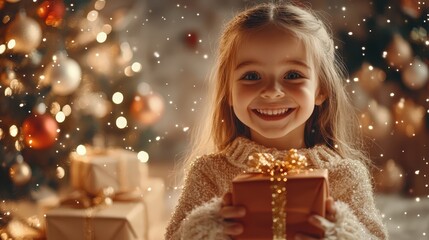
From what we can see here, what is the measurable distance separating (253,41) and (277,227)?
31 cm

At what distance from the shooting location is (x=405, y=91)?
79.9 inches

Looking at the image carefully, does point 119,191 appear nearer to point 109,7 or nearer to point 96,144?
point 96,144

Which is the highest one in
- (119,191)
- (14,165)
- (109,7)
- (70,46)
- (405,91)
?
(109,7)

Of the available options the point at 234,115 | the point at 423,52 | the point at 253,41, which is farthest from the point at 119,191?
the point at 423,52

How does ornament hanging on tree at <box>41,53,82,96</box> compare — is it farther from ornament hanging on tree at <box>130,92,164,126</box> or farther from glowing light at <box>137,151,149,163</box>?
glowing light at <box>137,151,149,163</box>

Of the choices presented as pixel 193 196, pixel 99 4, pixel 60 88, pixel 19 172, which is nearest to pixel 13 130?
pixel 19 172

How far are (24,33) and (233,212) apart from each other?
1.10 metres

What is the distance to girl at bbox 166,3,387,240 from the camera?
37.2 inches

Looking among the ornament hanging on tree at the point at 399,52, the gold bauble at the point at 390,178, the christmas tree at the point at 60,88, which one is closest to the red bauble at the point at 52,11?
the christmas tree at the point at 60,88

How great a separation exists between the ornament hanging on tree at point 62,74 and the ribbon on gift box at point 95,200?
1.03ft

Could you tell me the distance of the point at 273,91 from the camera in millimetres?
934

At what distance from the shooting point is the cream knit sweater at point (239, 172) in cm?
97

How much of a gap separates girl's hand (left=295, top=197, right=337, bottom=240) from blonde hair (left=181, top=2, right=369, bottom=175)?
26 centimetres

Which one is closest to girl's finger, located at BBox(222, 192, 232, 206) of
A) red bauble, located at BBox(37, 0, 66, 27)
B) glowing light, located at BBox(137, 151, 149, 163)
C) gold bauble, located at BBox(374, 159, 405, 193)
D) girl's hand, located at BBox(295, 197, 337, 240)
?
girl's hand, located at BBox(295, 197, 337, 240)
